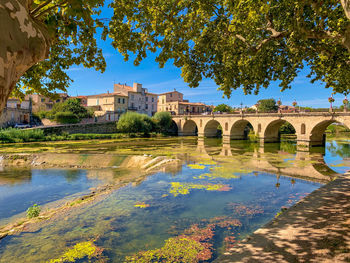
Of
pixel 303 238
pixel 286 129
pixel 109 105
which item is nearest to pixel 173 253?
pixel 303 238

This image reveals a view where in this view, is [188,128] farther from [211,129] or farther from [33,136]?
[33,136]

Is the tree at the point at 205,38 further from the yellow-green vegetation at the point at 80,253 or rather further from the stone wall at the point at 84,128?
the stone wall at the point at 84,128

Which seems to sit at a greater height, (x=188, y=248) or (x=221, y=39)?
(x=221, y=39)

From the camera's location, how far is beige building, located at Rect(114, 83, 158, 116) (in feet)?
200

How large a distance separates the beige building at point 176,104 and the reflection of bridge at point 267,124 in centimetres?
1198

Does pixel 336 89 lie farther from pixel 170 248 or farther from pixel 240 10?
pixel 170 248

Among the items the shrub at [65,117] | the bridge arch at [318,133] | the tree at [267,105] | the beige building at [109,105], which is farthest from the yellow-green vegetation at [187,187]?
the tree at [267,105]

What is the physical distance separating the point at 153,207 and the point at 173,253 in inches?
134

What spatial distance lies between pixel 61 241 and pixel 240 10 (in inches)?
337

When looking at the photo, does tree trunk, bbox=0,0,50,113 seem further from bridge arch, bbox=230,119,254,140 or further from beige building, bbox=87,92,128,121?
beige building, bbox=87,92,128,121

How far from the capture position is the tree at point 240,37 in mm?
5988

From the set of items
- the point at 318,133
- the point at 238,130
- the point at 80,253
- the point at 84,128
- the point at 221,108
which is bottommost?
the point at 80,253

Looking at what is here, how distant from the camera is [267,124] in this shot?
38188 mm

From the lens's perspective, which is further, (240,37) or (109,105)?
(109,105)
